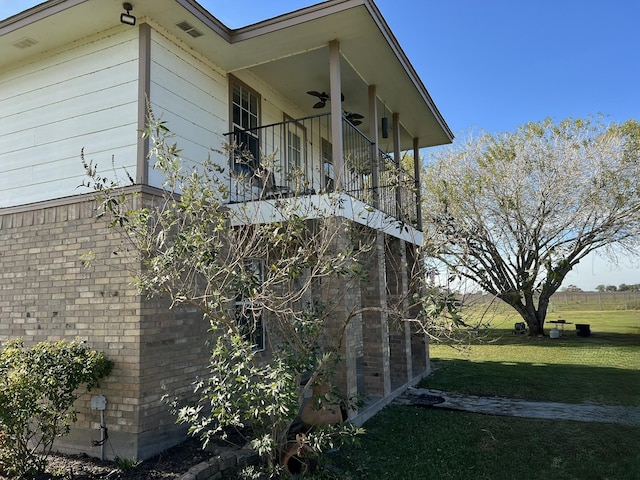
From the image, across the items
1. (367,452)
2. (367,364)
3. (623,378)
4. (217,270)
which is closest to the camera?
(217,270)

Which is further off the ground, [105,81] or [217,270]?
[105,81]

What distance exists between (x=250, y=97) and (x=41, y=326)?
4744 millimetres

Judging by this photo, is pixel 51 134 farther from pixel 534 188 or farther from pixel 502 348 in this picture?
pixel 534 188

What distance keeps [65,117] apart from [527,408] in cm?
819

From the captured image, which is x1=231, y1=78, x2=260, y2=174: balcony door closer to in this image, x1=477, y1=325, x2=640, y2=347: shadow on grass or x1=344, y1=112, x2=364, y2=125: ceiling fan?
x1=344, y1=112, x2=364, y2=125: ceiling fan

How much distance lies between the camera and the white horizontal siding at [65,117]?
5.60 meters

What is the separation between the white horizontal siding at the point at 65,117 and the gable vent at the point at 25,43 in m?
0.25

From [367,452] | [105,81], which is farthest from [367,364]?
[105,81]

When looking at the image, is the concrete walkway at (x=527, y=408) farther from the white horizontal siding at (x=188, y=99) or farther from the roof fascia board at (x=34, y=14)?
the roof fascia board at (x=34, y=14)

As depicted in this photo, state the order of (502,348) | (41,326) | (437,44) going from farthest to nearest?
(502,348) < (437,44) < (41,326)

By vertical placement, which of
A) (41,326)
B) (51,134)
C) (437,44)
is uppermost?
(437,44)

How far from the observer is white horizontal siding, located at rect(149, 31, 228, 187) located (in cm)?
570

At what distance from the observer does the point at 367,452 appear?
17.4 ft

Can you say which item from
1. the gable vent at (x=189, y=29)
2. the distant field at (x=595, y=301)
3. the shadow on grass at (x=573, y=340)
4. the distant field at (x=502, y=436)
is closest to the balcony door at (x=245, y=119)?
the gable vent at (x=189, y=29)
